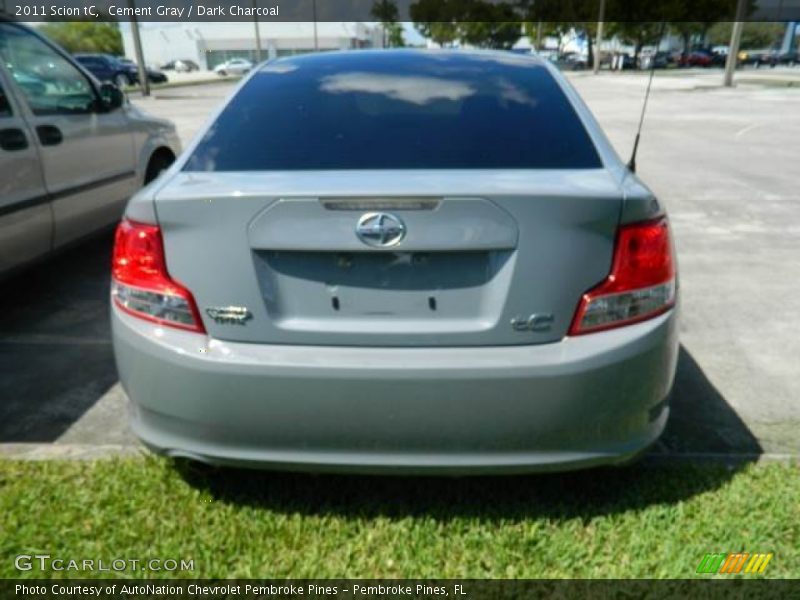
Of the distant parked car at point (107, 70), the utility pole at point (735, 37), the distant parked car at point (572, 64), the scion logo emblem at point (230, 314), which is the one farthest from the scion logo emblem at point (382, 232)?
the distant parked car at point (572, 64)

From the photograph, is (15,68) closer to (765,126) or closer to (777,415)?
(777,415)

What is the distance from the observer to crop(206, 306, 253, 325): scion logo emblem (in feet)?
6.70

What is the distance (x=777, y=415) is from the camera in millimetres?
3148

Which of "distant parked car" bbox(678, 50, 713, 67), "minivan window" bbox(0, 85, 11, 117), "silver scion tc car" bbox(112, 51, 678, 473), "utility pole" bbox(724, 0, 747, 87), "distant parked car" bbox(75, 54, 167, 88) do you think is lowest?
"distant parked car" bbox(678, 50, 713, 67)

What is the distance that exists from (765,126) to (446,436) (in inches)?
633

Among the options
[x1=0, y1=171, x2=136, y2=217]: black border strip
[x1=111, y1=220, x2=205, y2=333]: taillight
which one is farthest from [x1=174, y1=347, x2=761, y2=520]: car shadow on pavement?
[x1=0, y1=171, x2=136, y2=217]: black border strip

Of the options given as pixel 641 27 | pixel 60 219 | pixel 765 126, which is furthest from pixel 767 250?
pixel 641 27

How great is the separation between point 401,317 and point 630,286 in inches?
28.7

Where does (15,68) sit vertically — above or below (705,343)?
above

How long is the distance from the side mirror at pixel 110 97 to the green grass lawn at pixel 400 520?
3.17 metres

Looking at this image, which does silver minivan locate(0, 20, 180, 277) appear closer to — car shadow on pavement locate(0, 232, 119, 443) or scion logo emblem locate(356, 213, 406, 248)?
car shadow on pavement locate(0, 232, 119, 443)

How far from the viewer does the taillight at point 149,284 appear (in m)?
2.10

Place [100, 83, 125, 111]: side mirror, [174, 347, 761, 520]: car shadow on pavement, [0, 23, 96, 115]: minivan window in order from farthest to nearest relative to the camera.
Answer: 1. [100, 83, 125, 111]: side mirror
2. [0, 23, 96, 115]: minivan window
3. [174, 347, 761, 520]: car shadow on pavement

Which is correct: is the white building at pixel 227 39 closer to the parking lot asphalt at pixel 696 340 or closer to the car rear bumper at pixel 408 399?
the parking lot asphalt at pixel 696 340
